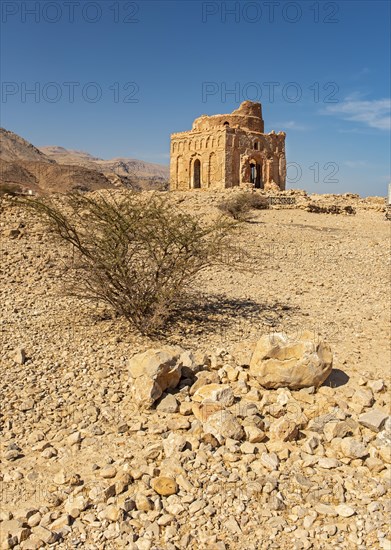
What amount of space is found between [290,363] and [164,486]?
6.37 feet

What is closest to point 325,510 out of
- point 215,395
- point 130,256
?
point 215,395

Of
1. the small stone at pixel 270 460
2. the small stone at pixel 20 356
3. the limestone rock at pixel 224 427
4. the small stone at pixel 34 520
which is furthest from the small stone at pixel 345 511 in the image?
the small stone at pixel 20 356

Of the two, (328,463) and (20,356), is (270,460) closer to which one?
(328,463)

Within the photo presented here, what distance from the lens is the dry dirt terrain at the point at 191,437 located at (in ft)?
9.37

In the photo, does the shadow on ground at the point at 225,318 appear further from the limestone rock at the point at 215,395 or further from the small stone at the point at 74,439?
the small stone at the point at 74,439

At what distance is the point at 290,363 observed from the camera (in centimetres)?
455

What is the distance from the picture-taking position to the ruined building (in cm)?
2555

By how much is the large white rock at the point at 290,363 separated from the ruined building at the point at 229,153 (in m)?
21.4

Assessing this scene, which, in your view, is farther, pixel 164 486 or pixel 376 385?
pixel 376 385

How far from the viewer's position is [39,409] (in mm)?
4098

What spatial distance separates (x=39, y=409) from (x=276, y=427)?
214cm

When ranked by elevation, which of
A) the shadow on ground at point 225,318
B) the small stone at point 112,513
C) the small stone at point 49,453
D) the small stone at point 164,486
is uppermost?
the shadow on ground at point 225,318

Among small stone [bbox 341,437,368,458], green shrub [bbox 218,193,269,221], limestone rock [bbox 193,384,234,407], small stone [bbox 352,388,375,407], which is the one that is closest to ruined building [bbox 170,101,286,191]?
green shrub [bbox 218,193,269,221]

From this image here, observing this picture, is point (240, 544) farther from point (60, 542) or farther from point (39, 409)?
point (39, 409)
